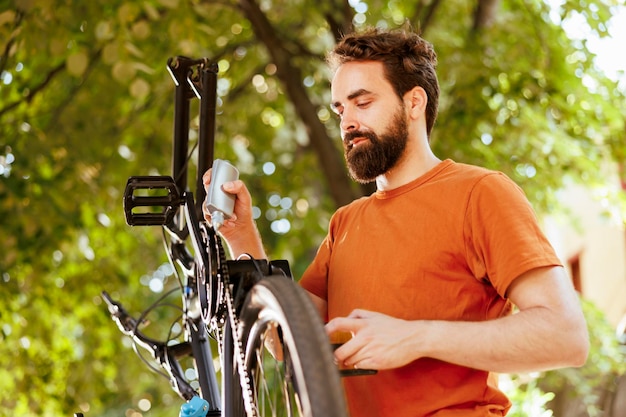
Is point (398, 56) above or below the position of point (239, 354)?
above

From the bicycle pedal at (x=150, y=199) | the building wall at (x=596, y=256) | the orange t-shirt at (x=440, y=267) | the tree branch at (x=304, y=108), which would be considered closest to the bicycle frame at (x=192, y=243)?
the bicycle pedal at (x=150, y=199)

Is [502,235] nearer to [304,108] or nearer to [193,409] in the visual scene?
[193,409]

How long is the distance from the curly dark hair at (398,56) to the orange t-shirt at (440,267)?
183 millimetres

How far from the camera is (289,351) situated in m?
1.35

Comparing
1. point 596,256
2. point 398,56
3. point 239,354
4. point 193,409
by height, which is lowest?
point 596,256

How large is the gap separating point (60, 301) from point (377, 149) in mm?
3879

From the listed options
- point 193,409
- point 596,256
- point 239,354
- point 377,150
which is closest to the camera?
point 239,354

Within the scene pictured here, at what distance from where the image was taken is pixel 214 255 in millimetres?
1698

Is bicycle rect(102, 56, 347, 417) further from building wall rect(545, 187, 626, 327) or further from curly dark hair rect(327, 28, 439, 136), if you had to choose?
building wall rect(545, 187, 626, 327)

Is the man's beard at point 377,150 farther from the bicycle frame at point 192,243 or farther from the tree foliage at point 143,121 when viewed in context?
the tree foliage at point 143,121

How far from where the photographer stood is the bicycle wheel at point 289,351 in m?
1.24

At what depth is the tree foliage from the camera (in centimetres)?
443

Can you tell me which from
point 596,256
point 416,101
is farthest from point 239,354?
point 596,256

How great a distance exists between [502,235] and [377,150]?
0.34 meters
